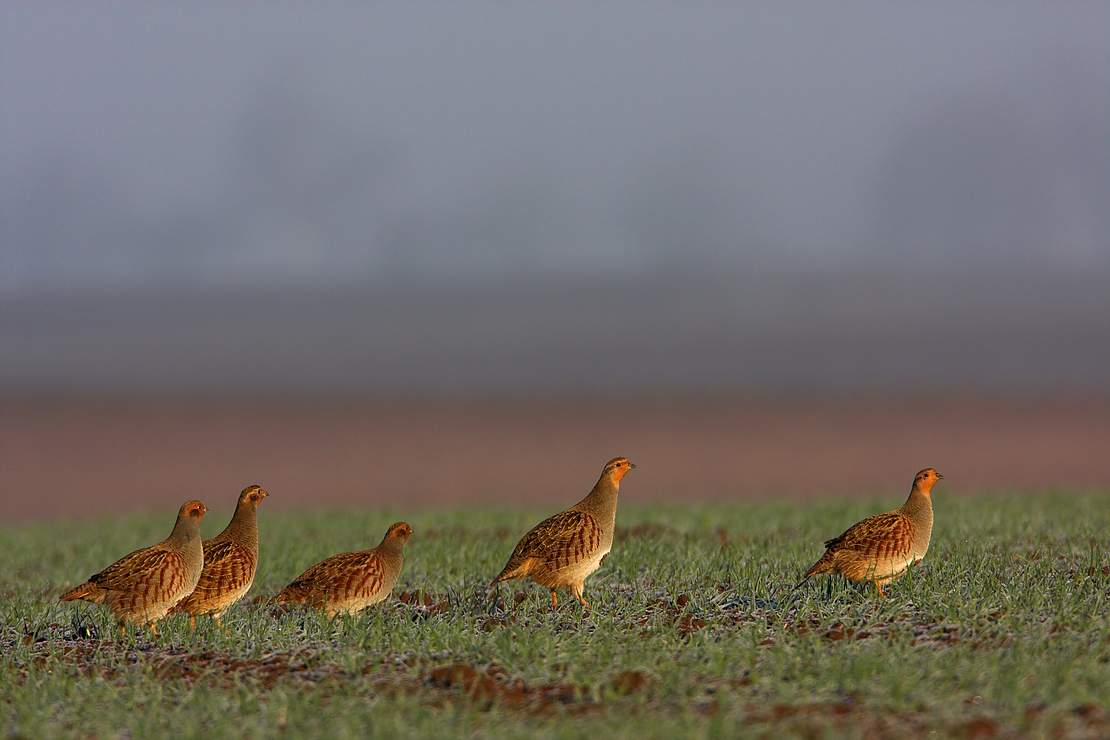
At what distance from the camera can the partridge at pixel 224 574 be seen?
43.1 ft

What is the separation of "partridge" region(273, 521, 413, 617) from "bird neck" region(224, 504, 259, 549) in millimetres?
794

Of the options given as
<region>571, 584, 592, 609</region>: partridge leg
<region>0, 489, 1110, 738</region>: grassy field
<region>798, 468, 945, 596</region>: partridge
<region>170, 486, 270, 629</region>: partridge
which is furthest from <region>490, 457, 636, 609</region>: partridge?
<region>170, 486, 270, 629</region>: partridge

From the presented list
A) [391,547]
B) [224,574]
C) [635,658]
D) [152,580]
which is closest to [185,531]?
[152,580]

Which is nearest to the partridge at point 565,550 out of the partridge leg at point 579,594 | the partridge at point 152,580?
the partridge leg at point 579,594

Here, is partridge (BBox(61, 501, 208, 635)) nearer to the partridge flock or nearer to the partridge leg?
the partridge flock

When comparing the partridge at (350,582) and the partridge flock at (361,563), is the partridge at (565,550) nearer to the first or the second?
the partridge flock at (361,563)

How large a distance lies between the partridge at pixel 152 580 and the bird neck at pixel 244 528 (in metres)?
1.14

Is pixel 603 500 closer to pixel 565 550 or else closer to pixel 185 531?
pixel 565 550

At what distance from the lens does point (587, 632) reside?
11562mm

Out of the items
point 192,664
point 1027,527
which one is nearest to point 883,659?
point 192,664

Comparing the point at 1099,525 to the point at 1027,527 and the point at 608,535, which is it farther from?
the point at 608,535

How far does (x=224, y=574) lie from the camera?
13.3 metres

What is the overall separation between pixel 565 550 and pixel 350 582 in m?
2.46

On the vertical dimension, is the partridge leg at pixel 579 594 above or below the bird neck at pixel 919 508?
below
